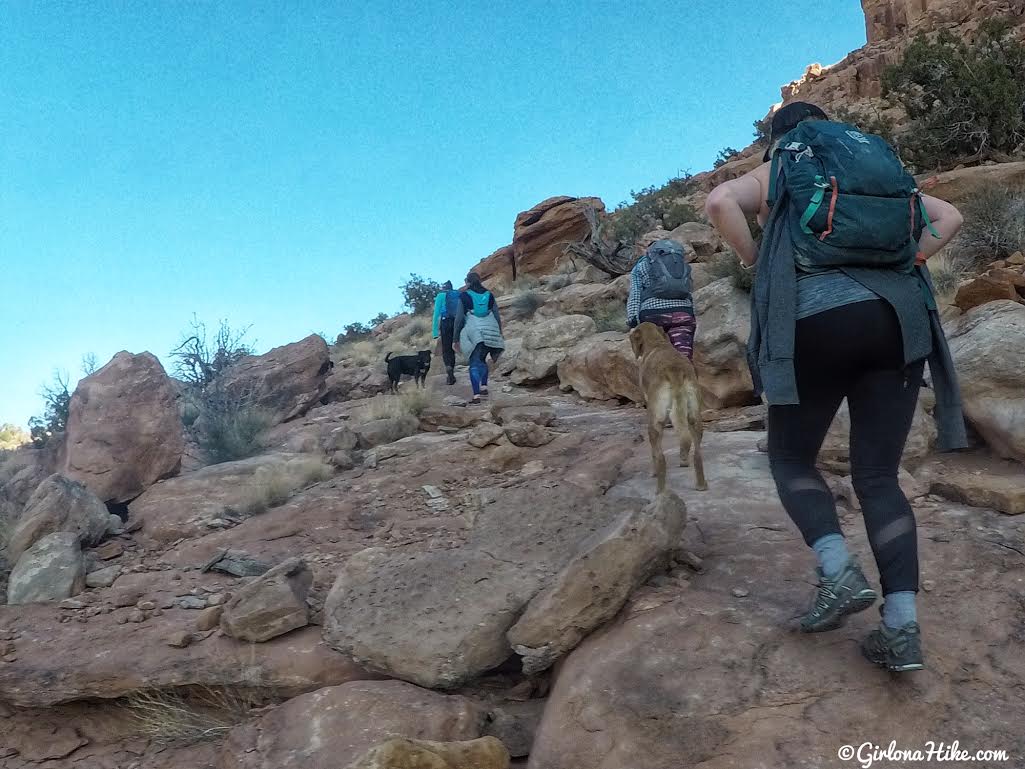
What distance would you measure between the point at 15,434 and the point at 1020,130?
27749 millimetres

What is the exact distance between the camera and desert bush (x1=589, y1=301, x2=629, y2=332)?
37.4 feet

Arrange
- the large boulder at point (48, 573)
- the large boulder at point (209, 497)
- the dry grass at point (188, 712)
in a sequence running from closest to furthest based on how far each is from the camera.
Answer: the dry grass at point (188, 712)
the large boulder at point (48, 573)
the large boulder at point (209, 497)

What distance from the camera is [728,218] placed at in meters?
2.19

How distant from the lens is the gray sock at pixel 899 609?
6.52 ft

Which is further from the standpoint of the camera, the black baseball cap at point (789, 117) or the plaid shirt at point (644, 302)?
the plaid shirt at point (644, 302)

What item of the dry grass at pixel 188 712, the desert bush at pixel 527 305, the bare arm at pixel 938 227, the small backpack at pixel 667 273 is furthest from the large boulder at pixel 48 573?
the desert bush at pixel 527 305

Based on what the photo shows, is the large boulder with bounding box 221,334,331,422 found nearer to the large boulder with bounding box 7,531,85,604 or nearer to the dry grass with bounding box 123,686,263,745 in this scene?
the large boulder with bounding box 7,531,85,604

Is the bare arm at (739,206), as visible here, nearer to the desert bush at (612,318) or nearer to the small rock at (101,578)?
the small rock at (101,578)

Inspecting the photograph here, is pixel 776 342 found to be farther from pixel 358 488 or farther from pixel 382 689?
pixel 358 488

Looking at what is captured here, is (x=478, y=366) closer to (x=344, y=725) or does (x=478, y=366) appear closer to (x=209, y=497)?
(x=209, y=497)

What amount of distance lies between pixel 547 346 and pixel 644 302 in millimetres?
6102

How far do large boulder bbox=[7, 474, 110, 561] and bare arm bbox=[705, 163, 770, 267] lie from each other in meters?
5.56

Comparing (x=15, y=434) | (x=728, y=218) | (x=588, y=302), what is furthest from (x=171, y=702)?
(x=15, y=434)

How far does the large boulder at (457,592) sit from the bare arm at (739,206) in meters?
1.36
